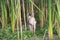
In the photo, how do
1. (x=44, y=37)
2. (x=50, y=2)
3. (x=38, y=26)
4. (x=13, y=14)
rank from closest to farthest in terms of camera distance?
(x=50, y=2)
(x=13, y=14)
(x=44, y=37)
(x=38, y=26)

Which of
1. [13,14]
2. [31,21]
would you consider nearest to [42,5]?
[31,21]

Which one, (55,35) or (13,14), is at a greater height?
(13,14)

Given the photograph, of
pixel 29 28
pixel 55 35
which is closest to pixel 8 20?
pixel 29 28

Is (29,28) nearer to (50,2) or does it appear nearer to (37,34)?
(37,34)

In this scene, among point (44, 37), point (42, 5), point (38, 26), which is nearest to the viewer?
point (44, 37)

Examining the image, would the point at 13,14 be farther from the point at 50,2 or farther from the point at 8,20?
the point at 8,20

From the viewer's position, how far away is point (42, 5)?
342 centimetres

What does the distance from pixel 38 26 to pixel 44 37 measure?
0.58m

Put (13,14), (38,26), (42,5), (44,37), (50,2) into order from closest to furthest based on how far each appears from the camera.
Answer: (50,2) → (13,14) → (44,37) → (42,5) → (38,26)

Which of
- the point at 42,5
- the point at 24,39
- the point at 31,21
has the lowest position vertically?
the point at 24,39

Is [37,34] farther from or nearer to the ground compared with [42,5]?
nearer to the ground

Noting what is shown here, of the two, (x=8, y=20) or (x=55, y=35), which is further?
(x=8, y=20)

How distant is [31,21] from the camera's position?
11.7ft

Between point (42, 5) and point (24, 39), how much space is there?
0.65m
